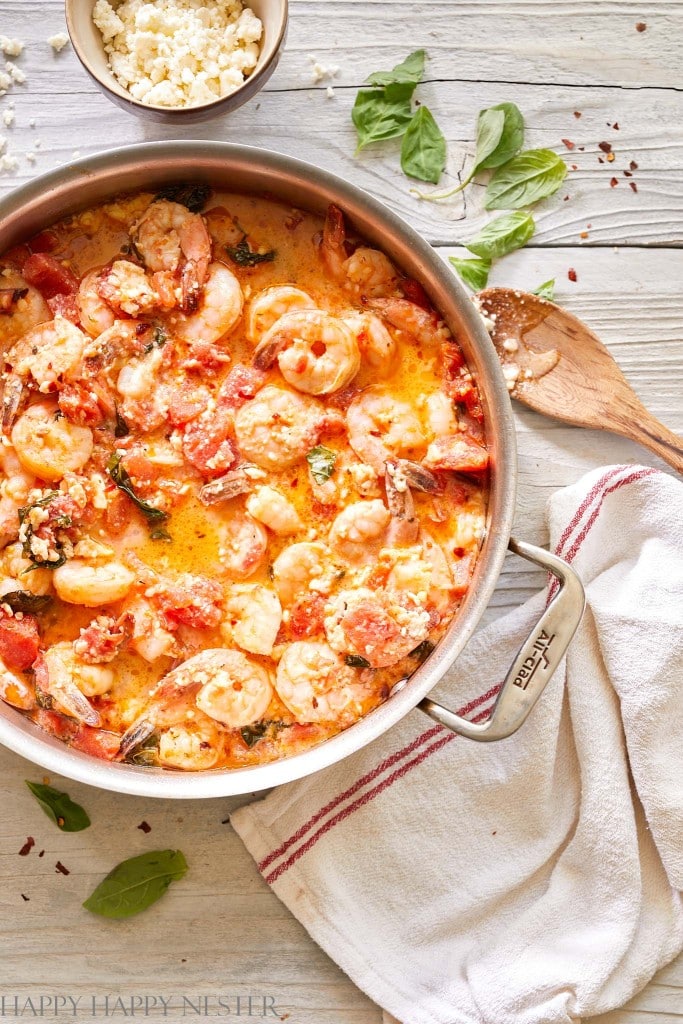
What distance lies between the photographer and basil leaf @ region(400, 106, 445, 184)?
2.72 meters

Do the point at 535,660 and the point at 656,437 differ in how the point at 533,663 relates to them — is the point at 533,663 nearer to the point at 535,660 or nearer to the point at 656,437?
the point at 535,660

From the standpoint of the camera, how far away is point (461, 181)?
2760 mm

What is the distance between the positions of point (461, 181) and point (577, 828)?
6.79 ft

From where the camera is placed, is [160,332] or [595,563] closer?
[160,332]

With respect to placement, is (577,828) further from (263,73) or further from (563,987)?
(263,73)

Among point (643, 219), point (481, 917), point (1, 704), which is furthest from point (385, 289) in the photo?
point (481, 917)

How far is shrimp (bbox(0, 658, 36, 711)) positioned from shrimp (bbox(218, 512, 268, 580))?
25.7 inches

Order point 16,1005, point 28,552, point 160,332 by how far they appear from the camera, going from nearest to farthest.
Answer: point 28,552 < point 160,332 < point 16,1005

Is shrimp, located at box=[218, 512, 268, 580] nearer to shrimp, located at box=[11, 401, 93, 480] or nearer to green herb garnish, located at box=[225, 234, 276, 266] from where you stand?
shrimp, located at box=[11, 401, 93, 480]

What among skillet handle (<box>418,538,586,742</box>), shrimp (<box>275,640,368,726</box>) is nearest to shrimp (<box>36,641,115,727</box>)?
shrimp (<box>275,640,368,726</box>)

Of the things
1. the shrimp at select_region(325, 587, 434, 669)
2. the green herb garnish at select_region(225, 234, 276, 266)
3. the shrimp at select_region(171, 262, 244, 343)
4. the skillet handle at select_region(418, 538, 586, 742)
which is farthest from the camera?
the green herb garnish at select_region(225, 234, 276, 266)

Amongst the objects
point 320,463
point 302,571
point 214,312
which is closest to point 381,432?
point 320,463

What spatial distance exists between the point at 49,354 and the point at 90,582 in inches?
25.6

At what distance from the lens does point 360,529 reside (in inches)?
94.7
